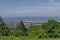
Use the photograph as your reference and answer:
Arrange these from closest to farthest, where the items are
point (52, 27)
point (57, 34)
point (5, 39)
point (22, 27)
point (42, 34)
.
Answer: point (5, 39) < point (42, 34) < point (57, 34) < point (52, 27) < point (22, 27)

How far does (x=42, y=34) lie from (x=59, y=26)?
4800 mm

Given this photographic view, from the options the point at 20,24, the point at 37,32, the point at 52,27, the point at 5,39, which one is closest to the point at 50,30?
the point at 52,27

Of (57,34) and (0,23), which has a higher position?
(0,23)

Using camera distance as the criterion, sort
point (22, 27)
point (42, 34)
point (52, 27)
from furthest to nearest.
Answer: point (22, 27) < point (52, 27) < point (42, 34)

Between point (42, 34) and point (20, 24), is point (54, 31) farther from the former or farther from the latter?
point (20, 24)

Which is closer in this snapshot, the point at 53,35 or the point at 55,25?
the point at 53,35

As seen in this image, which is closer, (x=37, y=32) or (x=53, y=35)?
(x=37, y=32)

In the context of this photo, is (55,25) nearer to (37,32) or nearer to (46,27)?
(46,27)

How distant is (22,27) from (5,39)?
31.9m

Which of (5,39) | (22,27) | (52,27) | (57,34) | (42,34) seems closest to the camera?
(5,39)

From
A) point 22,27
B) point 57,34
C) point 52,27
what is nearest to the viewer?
point 57,34

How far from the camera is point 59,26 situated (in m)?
24.9

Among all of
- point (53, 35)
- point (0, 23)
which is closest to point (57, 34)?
point (53, 35)

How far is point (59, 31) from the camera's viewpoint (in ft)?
76.0
